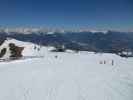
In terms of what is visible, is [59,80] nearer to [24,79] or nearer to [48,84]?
[48,84]

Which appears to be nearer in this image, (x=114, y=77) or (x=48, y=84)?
(x=48, y=84)

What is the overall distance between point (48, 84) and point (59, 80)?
150cm

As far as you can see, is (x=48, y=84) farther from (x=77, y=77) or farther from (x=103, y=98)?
(x=103, y=98)

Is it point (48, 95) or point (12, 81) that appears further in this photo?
point (12, 81)

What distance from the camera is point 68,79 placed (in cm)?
1802

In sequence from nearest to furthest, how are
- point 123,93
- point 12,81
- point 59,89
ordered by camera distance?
point 123,93
point 59,89
point 12,81

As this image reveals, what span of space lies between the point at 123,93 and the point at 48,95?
5.05 metres

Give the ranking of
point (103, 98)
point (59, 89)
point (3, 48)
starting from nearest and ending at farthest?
1. point (103, 98)
2. point (59, 89)
3. point (3, 48)

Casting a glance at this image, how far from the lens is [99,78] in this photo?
1841 cm

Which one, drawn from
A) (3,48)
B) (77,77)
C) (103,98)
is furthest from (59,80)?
(3,48)

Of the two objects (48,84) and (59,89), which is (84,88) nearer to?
(59,89)

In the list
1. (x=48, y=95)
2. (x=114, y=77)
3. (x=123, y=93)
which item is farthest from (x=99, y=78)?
(x=48, y=95)

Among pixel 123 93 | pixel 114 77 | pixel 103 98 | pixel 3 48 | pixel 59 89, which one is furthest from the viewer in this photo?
pixel 3 48

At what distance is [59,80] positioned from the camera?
17.6 m
